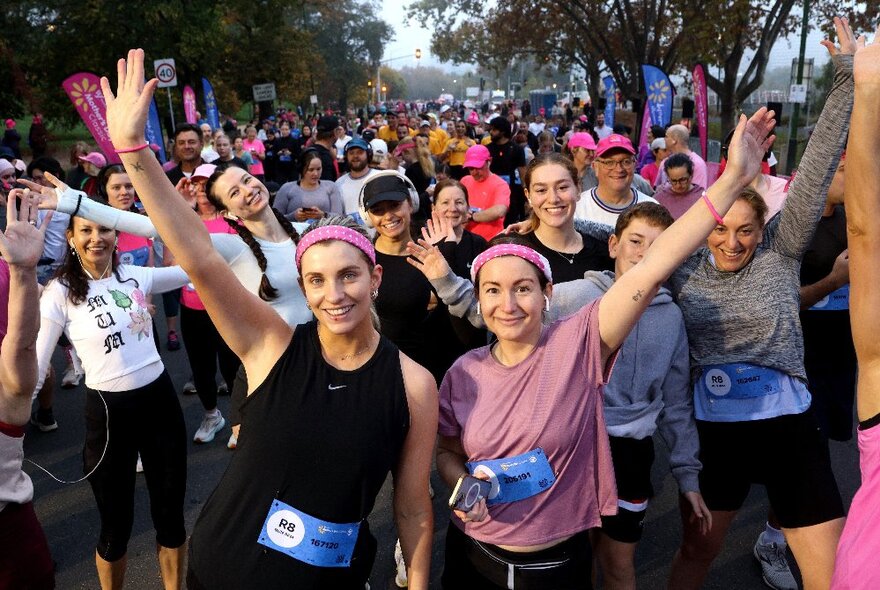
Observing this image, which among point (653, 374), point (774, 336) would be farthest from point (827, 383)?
point (653, 374)

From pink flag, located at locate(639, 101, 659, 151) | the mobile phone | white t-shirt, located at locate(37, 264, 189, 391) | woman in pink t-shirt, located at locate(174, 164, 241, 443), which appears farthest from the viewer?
pink flag, located at locate(639, 101, 659, 151)

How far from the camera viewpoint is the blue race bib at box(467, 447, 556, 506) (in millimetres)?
2100

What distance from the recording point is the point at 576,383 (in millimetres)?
2143

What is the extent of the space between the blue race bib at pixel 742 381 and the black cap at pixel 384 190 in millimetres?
1844

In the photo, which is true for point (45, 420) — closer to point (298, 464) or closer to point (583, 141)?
point (298, 464)

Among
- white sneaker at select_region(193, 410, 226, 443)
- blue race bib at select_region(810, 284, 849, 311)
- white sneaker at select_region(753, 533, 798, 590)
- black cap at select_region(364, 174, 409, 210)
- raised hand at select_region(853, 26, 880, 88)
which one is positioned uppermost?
raised hand at select_region(853, 26, 880, 88)

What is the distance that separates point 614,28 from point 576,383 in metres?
31.0

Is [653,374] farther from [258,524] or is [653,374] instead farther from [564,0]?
[564,0]

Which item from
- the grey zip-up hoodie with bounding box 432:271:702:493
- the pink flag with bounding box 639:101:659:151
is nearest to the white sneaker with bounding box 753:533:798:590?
the grey zip-up hoodie with bounding box 432:271:702:493

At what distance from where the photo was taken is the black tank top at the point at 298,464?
6.12 ft

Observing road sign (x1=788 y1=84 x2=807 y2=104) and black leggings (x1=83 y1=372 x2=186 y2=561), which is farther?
road sign (x1=788 y1=84 x2=807 y2=104)

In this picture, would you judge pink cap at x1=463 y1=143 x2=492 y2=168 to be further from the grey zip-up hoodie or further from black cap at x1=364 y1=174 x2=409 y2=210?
the grey zip-up hoodie

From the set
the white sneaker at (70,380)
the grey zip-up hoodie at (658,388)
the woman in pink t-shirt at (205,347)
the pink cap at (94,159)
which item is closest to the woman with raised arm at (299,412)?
the grey zip-up hoodie at (658,388)

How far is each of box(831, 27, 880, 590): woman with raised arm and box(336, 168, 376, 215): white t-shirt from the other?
5126 millimetres
